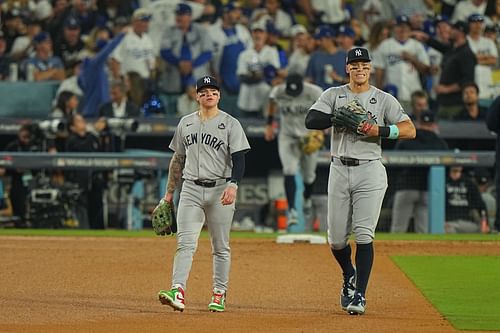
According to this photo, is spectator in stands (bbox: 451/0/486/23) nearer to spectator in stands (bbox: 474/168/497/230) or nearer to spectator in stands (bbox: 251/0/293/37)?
spectator in stands (bbox: 251/0/293/37)

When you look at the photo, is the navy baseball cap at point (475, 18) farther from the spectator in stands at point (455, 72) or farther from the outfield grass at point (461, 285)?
the outfield grass at point (461, 285)

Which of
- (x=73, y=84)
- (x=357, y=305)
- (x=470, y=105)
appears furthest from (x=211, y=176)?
(x=73, y=84)

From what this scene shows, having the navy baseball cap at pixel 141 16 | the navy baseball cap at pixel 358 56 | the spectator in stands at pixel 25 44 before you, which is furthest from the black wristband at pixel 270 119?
the navy baseball cap at pixel 358 56

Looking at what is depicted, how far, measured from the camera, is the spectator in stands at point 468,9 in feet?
67.2

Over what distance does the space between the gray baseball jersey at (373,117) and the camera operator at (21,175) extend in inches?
358

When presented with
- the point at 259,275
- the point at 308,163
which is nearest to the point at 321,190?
the point at 308,163

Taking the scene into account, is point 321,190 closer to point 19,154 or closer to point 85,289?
point 19,154

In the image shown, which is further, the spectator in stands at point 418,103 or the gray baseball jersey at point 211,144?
the spectator in stands at point 418,103

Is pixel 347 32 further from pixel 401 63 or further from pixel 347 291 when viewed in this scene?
pixel 347 291

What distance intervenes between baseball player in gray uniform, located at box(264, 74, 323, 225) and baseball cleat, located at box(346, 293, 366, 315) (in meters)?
8.04

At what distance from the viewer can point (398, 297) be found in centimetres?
991

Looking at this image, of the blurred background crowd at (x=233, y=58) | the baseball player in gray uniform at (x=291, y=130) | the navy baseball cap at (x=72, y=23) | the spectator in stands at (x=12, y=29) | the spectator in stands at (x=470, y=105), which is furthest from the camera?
the spectator in stands at (x=12, y=29)

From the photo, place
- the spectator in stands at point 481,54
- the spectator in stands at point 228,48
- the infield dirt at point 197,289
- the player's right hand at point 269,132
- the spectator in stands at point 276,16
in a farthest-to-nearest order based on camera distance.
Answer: the spectator in stands at point 276,16 → the spectator in stands at point 228,48 → the spectator in stands at point 481,54 → the player's right hand at point 269,132 → the infield dirt at point 197,289

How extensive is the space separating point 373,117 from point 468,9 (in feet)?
40.5
